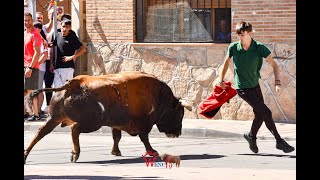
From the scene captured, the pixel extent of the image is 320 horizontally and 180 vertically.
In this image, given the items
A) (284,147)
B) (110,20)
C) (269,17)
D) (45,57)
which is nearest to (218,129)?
(269,17)

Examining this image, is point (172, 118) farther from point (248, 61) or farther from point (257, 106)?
point (248, 61)

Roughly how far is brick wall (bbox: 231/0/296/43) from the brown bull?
4.87m

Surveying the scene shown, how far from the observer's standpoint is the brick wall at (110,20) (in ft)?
69.9

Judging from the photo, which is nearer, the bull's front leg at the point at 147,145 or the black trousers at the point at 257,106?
the bull's front leg at the point at 147,145

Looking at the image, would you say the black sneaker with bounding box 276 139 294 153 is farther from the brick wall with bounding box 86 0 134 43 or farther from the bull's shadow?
the brick wall with bounding box 86 0 134 43

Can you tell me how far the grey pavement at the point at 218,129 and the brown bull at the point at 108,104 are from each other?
2.90 metres

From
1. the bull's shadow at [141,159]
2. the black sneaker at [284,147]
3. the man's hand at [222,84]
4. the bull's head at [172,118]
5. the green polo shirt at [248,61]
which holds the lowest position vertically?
the bull's shadow at [141,159]

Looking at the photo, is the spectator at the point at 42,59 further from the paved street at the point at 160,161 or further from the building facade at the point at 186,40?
the paved street at the point at 160,161

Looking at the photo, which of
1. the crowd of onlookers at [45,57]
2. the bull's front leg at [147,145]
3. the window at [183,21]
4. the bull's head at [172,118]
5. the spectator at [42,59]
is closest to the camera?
the bull's front leg at [147,145]

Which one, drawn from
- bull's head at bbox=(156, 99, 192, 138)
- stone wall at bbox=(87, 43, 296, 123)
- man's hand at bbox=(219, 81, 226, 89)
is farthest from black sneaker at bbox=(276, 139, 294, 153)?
stone wall at bbox=(87, 43, 296, 123)

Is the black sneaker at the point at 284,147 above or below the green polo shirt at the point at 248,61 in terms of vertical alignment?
below

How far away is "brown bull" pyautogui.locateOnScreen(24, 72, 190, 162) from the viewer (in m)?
14.8

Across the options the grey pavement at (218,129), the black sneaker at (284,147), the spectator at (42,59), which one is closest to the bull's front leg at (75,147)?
the black sneaker at (284,147)
